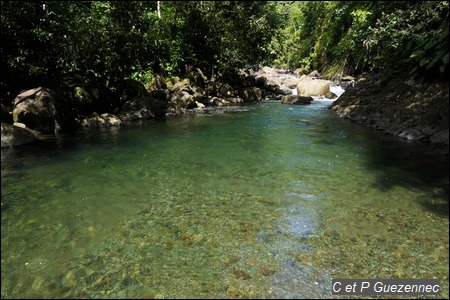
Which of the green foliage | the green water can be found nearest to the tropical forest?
the green water

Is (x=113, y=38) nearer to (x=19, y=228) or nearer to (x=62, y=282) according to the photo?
(x=19, y=228)

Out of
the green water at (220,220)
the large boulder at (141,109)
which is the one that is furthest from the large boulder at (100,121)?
the green water at (220,220)

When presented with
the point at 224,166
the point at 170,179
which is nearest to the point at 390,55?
the point at 224,166

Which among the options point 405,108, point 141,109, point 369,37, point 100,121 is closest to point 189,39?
point 141,109

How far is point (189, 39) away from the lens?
76.7ft

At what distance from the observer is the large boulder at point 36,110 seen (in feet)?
37.2

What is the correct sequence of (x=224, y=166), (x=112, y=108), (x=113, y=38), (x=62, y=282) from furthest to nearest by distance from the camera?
(x=113, y=38) → (x=112, y=108) → (x=224, y=166) → (x=62, y=282)

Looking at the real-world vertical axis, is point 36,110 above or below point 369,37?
below

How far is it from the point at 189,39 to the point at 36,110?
46.3ft

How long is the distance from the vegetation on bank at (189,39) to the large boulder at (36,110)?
170cm

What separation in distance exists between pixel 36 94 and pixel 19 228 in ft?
29.4

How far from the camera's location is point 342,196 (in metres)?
5.70

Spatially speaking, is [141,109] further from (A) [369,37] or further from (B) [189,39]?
(A) [369,37]

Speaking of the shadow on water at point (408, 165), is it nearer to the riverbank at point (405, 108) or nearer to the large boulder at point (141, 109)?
the riverbank at point (405, 108)
